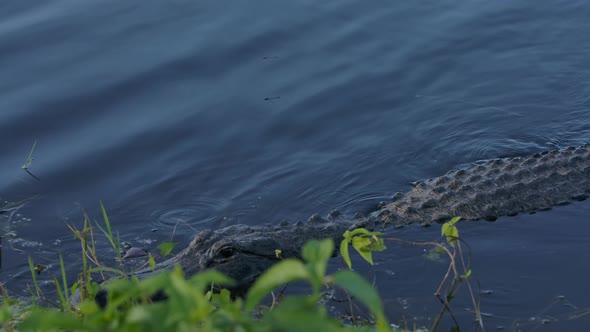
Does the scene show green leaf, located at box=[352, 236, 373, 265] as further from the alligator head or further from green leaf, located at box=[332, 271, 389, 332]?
green leaf, located at box=[332, 271, 389, 332]

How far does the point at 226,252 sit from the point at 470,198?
176 centimetres

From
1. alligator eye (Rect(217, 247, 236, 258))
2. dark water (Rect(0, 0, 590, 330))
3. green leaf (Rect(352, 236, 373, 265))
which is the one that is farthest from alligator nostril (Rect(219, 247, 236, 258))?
green leaf (Rect(352, 236, 373, 265))

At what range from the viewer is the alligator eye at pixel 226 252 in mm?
4715

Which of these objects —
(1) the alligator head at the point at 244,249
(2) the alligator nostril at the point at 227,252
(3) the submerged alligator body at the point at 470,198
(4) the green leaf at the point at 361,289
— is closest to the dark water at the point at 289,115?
(3) the submerged alligator body at the point at 470,198

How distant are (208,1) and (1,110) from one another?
115 inches

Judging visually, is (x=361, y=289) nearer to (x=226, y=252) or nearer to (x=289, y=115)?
(x=226, y=252)

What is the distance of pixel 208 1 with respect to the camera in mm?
9188

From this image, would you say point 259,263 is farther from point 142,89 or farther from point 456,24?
point 456,24

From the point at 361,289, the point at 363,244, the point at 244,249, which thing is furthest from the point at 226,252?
the point at 361,289

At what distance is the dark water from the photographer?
531 cm

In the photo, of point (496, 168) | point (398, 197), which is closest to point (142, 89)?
point (398, 197)

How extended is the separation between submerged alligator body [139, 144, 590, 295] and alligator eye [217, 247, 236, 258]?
20 centimetres

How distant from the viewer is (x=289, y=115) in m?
7.17

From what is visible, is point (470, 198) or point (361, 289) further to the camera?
point (470, 198)
